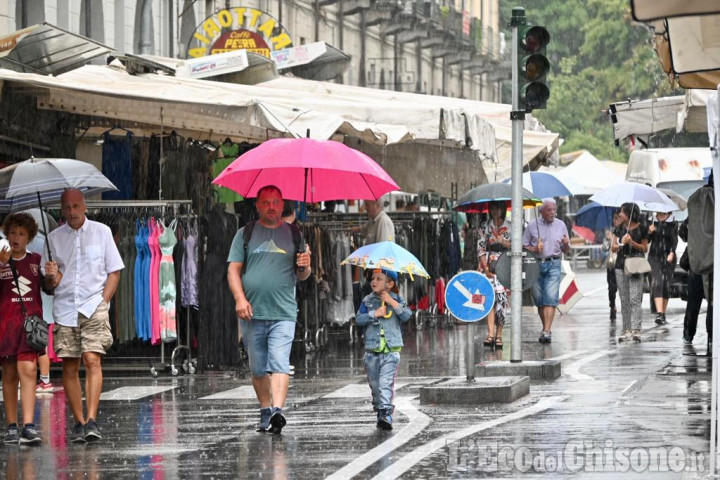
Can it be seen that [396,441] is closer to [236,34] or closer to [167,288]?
[167,288]

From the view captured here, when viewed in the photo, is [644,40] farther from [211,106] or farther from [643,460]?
[643,460]

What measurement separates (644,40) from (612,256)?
50761 mm

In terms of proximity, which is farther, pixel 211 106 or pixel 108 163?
pixel 108 163

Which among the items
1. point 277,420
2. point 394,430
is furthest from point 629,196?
point 277,420

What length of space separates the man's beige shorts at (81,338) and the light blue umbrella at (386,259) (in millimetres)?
1967

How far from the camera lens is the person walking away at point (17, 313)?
12.0 meters

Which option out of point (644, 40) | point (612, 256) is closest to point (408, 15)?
point (644, 40)

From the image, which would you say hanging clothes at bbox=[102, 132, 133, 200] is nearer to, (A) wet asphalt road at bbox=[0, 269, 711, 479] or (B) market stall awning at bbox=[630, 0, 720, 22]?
(A) wet asphalt road at bbox=[0, 269, 711, 479]

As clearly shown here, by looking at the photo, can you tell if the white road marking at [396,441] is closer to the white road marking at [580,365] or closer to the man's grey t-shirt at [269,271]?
the man's grey t-shirt at [269,271]

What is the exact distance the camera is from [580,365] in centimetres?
1798

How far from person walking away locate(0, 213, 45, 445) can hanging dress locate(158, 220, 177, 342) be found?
452 cm

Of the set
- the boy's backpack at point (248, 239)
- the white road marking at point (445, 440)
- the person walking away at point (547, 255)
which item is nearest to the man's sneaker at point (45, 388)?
the boy's backpack at point (248, 239)

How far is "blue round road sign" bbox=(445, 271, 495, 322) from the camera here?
14.4 metres

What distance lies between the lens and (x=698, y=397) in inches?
553
